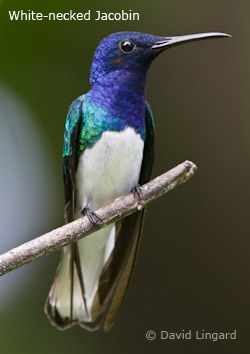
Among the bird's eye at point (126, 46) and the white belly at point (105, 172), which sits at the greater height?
the bird's eye at point (126, 46)

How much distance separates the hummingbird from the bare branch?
12cm

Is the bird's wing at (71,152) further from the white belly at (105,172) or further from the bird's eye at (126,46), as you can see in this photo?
the bird's eye at (126,46)

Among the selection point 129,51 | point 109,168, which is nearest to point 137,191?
point 109,168

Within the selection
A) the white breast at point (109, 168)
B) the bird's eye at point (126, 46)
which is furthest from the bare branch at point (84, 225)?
the bird's eye at point (126, 46)

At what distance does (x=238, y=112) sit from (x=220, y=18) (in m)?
0.73

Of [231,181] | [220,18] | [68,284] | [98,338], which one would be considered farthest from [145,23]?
[98,338]

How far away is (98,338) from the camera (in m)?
4.12

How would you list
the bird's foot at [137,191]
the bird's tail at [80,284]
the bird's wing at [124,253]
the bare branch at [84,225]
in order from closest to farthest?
the bare branch at [84,225], the bird's foot at [137,191], the bird's wing at [124,253], the bird's tail at [80,284]

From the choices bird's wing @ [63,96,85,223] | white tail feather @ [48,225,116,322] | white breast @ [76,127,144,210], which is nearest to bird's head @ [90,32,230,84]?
bird's wing @ [63,96,85,223]

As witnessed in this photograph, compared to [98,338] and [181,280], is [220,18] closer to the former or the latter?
[181,280]

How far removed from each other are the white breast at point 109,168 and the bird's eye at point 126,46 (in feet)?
1.50

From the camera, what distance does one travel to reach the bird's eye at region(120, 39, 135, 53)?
3.18 m

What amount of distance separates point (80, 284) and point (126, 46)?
1507 millimetres

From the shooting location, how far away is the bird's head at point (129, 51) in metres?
3.16
